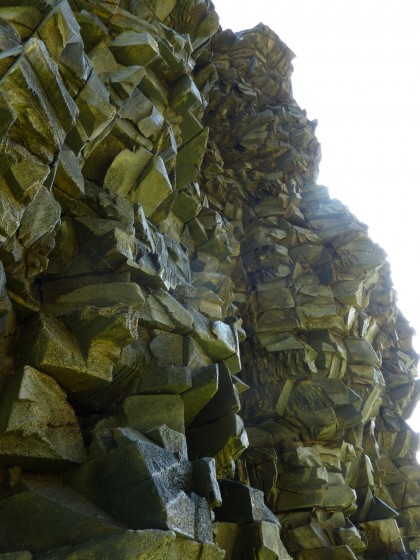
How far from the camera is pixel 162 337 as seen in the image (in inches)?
334

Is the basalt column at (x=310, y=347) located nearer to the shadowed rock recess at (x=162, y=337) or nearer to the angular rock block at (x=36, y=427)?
the shadowed rock recess at (x=162, y=337)

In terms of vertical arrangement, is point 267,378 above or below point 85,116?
below

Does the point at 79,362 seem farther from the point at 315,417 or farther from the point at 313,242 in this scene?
the point at 313,242

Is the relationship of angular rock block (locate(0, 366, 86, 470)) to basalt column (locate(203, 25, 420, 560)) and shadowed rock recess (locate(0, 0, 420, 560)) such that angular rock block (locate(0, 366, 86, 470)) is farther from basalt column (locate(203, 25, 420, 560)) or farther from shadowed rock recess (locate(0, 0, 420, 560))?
basalt column (locate(203, 25, 420, 560))

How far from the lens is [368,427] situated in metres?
16.1

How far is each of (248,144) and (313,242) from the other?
17.9 feet

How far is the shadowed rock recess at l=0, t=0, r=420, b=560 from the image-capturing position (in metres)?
5.90

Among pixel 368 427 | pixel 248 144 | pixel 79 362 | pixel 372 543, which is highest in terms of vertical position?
pixel 248 144

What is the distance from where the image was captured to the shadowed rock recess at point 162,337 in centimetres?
590

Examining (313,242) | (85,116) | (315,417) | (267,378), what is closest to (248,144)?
(313,242)

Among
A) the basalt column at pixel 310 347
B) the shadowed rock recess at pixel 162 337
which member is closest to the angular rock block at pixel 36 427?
the shadowed rock recess at pixel 162 337

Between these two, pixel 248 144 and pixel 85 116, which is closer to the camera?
pixel 85 116

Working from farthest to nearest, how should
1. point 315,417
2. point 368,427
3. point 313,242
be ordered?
1. point 313,242
2. point 368,427
3. point 315,417

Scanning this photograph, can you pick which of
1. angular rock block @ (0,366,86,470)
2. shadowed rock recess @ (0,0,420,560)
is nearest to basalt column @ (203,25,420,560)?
shadowed rock recess @ (0,0,420,560)
